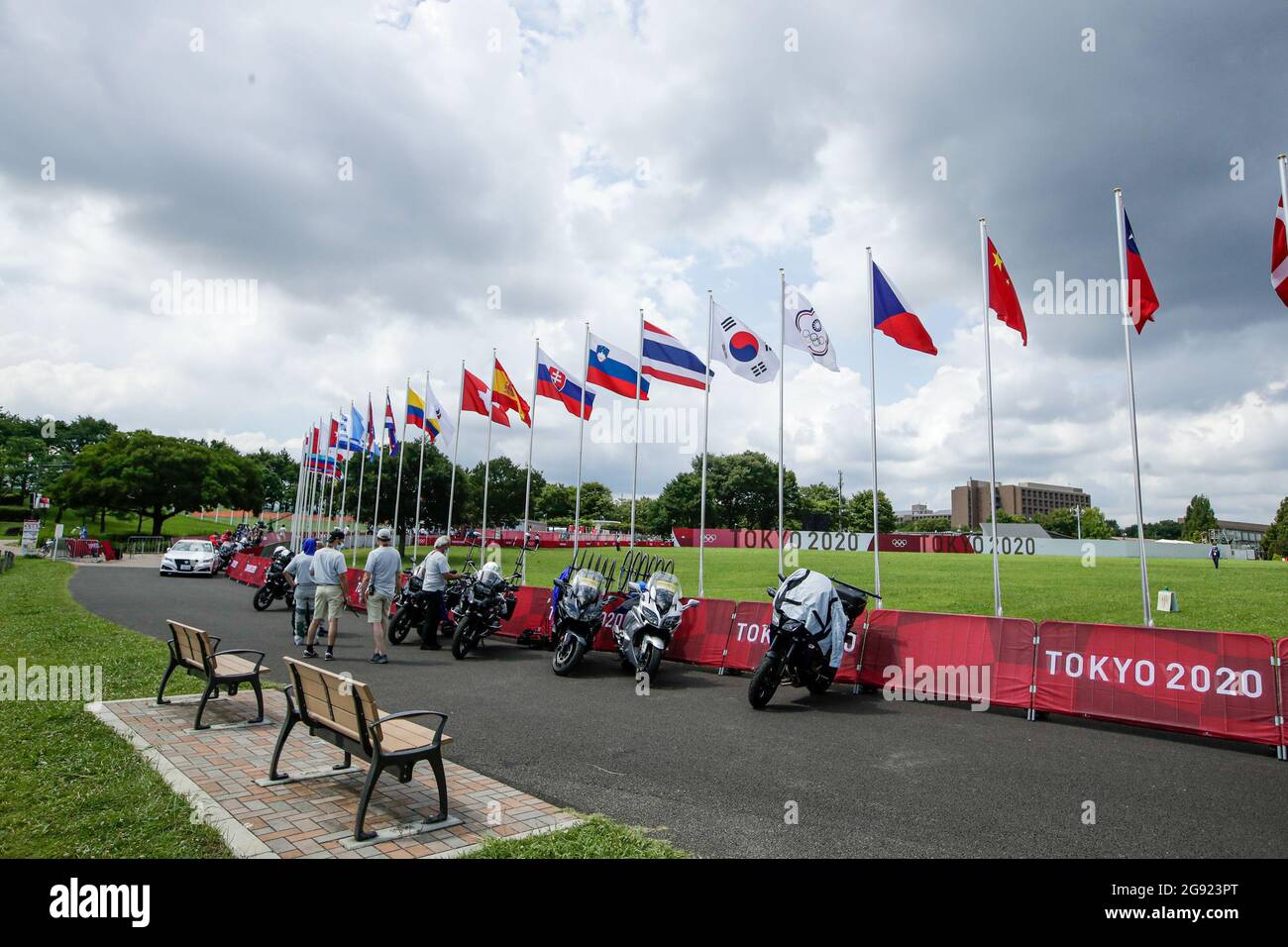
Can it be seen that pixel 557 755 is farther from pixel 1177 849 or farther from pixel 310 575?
pixel 310 575

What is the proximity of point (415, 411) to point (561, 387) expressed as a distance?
7.80 metres

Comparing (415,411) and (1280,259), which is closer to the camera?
(1280,259)

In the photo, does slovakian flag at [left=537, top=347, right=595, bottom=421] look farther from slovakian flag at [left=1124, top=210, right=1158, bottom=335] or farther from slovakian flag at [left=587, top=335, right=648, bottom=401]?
slovakian flag at [left=1124, top=210, right=1158, bottom=335]

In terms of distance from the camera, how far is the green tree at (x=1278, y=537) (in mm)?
81938

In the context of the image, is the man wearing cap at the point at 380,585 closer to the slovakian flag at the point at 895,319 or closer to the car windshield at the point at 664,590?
the car windshield at the point at 664,590

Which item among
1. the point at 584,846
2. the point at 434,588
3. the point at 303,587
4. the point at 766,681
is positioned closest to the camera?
the point at 584,846

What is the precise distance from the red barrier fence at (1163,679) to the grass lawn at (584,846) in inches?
234

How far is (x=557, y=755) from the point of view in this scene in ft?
22.2

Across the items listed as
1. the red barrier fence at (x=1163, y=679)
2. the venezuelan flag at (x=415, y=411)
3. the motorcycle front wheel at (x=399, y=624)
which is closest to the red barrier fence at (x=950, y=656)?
the red barrier fence at (x=1163, y=679)

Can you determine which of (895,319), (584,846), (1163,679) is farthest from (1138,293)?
(584,846)

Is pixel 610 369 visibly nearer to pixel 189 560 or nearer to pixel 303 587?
pixel 303 587

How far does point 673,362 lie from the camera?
15.9 meters
